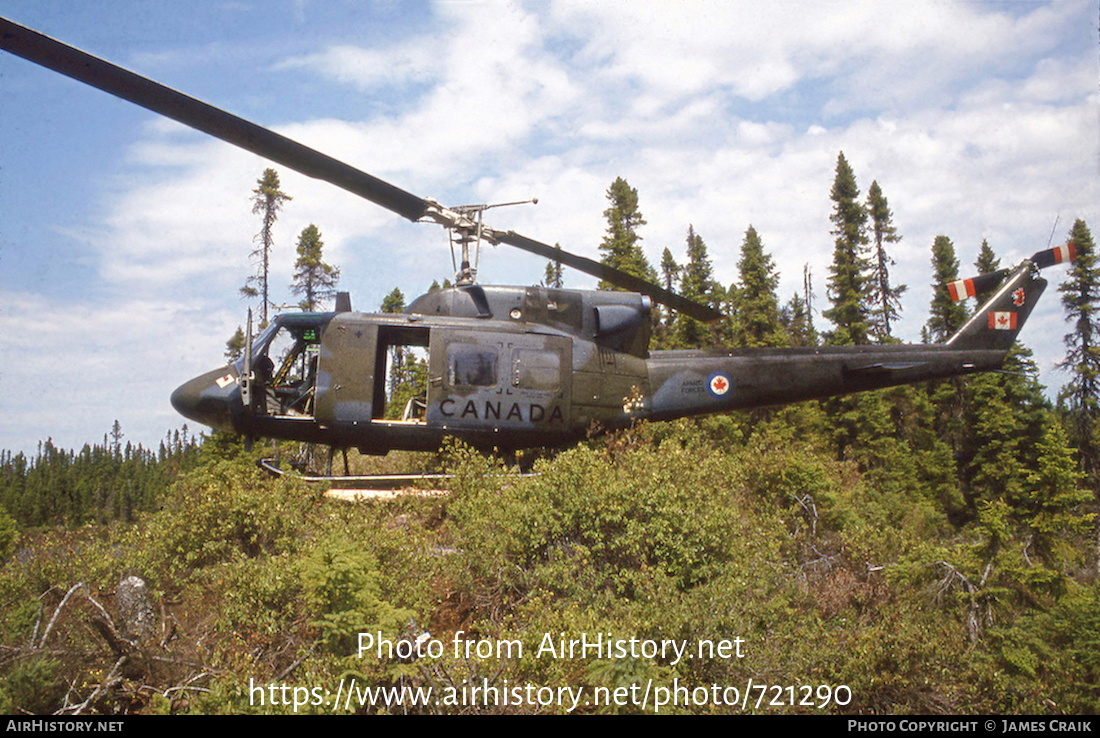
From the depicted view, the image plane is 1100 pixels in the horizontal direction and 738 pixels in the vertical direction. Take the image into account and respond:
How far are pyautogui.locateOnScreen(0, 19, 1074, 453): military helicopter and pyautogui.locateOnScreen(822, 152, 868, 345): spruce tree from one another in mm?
21679

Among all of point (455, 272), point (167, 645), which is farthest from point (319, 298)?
point (167, 645)

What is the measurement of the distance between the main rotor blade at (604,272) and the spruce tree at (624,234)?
830 inches

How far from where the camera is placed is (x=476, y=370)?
1058cm

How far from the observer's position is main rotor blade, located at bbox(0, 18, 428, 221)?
736 cm

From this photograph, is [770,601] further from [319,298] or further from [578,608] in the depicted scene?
[319,298]

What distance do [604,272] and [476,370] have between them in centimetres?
332

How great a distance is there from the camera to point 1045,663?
9336 millimetres

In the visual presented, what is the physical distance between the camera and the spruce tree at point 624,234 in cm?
3506

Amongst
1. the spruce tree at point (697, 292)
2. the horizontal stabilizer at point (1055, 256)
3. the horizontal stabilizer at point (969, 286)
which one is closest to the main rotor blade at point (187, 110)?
the horizontal stabilizer at point (969, 286)

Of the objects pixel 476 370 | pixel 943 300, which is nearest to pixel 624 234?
pixel 943 300

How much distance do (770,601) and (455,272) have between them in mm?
7426

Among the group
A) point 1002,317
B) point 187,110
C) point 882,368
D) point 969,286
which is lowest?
point 882,368

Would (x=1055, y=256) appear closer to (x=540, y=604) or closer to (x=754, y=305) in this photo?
(x=540, y=604)

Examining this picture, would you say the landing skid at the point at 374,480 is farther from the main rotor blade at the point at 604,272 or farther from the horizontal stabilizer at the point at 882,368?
the horizontal stabilizer at the point at 882,368
